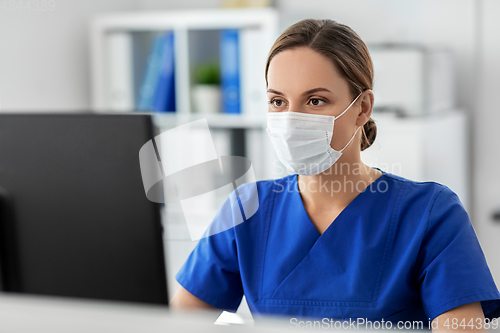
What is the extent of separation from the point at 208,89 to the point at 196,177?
1377mm

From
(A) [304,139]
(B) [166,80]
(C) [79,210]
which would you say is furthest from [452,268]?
(B) [166,80]

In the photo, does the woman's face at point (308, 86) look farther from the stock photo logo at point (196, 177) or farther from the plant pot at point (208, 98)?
→ the plant pot at point (208, 98)

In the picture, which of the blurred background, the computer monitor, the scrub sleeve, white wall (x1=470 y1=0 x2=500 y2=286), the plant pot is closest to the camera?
the computer monitor

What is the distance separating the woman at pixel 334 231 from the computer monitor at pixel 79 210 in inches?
16.0

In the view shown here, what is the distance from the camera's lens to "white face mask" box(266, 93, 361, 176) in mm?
1067

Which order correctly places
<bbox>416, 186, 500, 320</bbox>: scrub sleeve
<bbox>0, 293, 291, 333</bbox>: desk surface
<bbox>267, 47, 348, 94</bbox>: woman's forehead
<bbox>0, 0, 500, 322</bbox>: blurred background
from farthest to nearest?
<bbox>0, 0, 500, 322</bbox>: blurred background, <bbox>267, 47, 348, 94</bbox>: woman's forehead, <bbox>416, 186, 500, 320</bbox>: scrub sleeve, <bbox>0, 293, 291, 333</bbox>: desk surface

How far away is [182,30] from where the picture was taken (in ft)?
7.82

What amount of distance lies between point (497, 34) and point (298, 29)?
1546 millimetres

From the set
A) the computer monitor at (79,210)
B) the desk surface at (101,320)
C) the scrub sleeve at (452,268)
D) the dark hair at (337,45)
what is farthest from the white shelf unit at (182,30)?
the desk surface at (101,320)

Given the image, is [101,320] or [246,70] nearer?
[101,320]

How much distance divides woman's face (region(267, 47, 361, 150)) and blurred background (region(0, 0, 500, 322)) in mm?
966

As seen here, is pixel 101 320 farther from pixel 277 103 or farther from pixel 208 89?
pixel 208 89

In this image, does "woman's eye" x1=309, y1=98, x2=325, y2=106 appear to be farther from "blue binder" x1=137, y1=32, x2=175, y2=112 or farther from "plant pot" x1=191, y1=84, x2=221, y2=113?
"blue binder" x1=137, y1=32, x2=175, y2=112

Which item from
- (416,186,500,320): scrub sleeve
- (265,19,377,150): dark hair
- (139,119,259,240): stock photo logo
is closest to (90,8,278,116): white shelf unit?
(139,119,259,240): stock photo logo
